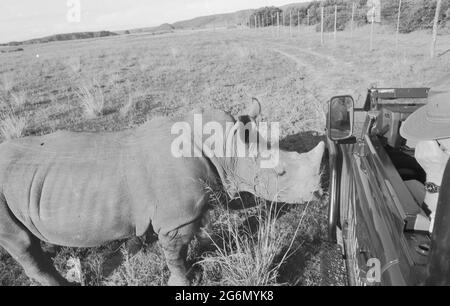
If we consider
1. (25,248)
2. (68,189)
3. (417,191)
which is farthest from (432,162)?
(25,248)

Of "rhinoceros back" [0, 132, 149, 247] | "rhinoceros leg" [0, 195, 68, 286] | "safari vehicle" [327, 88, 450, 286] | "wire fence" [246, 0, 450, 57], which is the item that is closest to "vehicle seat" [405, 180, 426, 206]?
"safari vehicle" [327, 88, 450, 286]

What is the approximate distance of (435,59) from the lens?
1290 cm

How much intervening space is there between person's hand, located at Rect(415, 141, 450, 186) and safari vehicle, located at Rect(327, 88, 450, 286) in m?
0.15

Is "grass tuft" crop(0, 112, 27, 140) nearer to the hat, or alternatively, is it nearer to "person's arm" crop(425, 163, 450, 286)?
the hat

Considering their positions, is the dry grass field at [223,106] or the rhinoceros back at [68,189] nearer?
the rhinoceros back at [68,189]

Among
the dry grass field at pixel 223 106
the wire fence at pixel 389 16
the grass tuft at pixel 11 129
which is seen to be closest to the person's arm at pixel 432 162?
the dry grass field at pixel 223 106

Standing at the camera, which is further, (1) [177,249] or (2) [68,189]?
(1) [177,249]

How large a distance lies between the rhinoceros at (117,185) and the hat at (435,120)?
1238 millimetres

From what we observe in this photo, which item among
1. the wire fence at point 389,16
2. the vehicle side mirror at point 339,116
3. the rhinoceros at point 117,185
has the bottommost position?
the rhinoceros at point 117,185

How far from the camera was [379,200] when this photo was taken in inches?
73.2

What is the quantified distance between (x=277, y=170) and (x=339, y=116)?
811 mm

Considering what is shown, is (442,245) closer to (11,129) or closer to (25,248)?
(25,248)

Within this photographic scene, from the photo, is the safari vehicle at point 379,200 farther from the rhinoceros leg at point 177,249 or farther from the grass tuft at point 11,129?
the grass tuft at point 11,129

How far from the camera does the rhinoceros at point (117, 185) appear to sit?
2.95 metres
